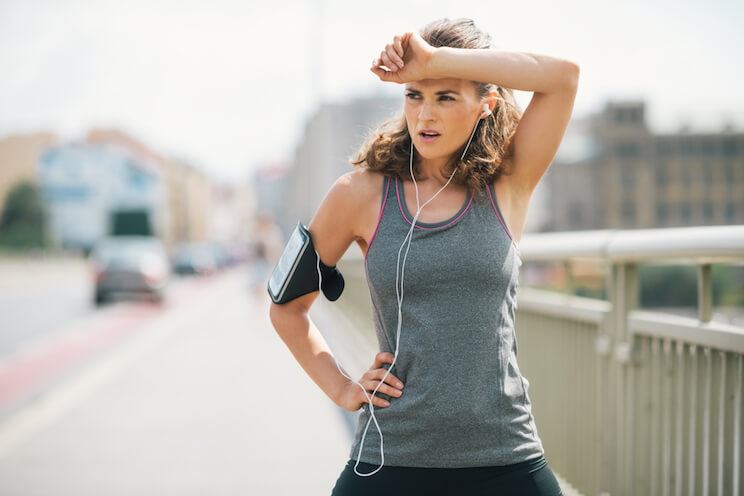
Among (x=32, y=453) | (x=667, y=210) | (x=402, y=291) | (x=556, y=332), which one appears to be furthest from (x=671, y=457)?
(x=667, y=210)

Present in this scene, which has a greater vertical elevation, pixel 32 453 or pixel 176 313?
pixel 32 453

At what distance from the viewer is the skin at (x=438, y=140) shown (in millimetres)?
2027

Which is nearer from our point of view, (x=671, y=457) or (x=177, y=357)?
(x=671, y=457)

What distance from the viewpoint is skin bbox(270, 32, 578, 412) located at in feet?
6.65

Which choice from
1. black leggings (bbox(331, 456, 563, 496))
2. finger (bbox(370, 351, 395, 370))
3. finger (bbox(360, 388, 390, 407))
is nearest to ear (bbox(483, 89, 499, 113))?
finger (bbox(370, 351, 395, 370))

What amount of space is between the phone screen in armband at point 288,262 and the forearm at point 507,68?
0.52 m

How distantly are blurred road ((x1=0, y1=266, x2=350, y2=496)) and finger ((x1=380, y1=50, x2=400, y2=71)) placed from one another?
398 centimetres

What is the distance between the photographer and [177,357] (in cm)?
1261

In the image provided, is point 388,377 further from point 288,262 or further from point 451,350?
point 288,262

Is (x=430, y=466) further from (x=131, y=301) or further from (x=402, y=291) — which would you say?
(x=131, y=301)

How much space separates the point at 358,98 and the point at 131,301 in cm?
6836

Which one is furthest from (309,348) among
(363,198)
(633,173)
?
(633,173)

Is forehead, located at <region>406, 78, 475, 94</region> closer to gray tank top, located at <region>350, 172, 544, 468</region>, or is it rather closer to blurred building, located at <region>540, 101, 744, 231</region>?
gray tank top, located at <region>350, 172, 544, 468</region>

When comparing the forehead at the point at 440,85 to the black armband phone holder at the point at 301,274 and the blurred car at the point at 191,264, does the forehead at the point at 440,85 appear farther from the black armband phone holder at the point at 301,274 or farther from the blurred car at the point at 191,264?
the blurred car at the point at 191,264
